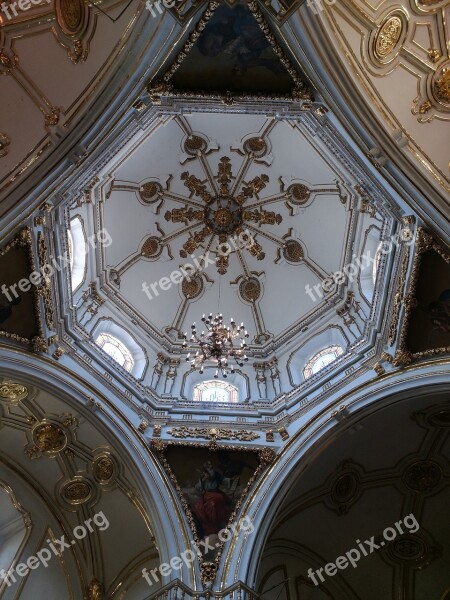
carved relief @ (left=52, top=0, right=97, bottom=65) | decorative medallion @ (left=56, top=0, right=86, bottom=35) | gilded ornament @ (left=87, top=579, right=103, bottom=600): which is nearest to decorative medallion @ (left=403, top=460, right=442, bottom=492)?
gilded ornament @ (left=87, top=579, right=103, bottom=600)

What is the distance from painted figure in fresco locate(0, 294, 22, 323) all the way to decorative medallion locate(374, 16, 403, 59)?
28.6 ft

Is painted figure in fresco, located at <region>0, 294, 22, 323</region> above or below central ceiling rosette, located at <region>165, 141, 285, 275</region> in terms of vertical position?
below

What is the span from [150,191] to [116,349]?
19.4 ft

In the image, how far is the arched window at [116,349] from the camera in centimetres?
1617

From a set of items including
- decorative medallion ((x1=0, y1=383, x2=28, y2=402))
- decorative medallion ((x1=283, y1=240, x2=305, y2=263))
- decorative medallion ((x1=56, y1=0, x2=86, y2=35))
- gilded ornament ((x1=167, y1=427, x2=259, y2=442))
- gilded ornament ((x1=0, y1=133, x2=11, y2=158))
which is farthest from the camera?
decorative medallion ((x1=283, y1=240, x2=305, y2=263))

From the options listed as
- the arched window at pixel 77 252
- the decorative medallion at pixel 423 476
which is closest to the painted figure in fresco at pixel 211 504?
the decorative medallion at pixel 423 476

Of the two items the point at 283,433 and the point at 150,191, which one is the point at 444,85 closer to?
the point at 283,433

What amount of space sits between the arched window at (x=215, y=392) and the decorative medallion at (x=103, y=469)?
11.4 ft

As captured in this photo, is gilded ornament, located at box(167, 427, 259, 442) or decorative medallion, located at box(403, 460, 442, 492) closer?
gilded ornament, located at box(167, 427, 259, 442)

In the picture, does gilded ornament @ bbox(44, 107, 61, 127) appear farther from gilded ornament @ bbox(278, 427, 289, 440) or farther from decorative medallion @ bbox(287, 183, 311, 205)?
decorative medallion @ bbox(287, 183, 311, 205)

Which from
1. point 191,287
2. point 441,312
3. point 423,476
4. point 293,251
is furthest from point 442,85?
point 191,287

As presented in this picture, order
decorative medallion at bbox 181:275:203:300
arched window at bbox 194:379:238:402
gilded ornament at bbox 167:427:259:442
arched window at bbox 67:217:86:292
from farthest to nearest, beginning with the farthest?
decorative medallion at bbox 181:275:203:300 < arched window at bbox 194:379:238:402 < arched window at bbox 67:217:86:292 < gilded ornament at bbox 167:427:259:442

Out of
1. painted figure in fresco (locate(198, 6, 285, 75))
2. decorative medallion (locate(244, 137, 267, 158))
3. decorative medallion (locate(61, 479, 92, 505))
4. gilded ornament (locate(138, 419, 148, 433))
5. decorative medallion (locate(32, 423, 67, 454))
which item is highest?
decorative medallion (locate(244, 137, 267, 158))

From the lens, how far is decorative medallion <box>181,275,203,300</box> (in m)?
19.7
